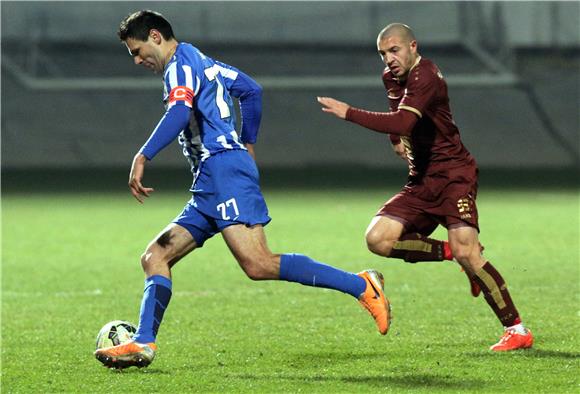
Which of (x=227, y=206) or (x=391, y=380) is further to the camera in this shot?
(x=227, y=206)

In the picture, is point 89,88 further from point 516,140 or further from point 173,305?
point 173,305

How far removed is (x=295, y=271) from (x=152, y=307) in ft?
2.45

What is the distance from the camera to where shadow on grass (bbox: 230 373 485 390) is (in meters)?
5.57

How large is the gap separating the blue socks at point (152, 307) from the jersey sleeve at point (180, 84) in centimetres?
91

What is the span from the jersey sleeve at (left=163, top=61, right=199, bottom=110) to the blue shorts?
38 centimetres

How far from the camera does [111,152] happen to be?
76.6 feet

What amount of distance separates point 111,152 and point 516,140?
784cm

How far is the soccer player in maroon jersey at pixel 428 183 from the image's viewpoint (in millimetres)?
6379

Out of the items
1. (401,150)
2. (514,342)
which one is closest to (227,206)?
(401,150)

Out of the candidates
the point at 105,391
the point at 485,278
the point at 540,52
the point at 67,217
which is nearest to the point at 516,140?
the point at 540,52

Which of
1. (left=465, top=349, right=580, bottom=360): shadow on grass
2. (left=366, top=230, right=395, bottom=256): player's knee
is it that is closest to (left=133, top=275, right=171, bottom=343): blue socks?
(left=366, top=230, right=395, bottom=256): player's knee

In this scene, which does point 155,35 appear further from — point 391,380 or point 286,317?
point 286,317

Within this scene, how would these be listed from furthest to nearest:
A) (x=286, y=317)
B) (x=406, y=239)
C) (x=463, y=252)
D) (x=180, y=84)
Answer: (x=286, y=317), (x=406, y=239), (x=463, y=252), (x=180, y=84)

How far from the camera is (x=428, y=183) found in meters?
6.78
